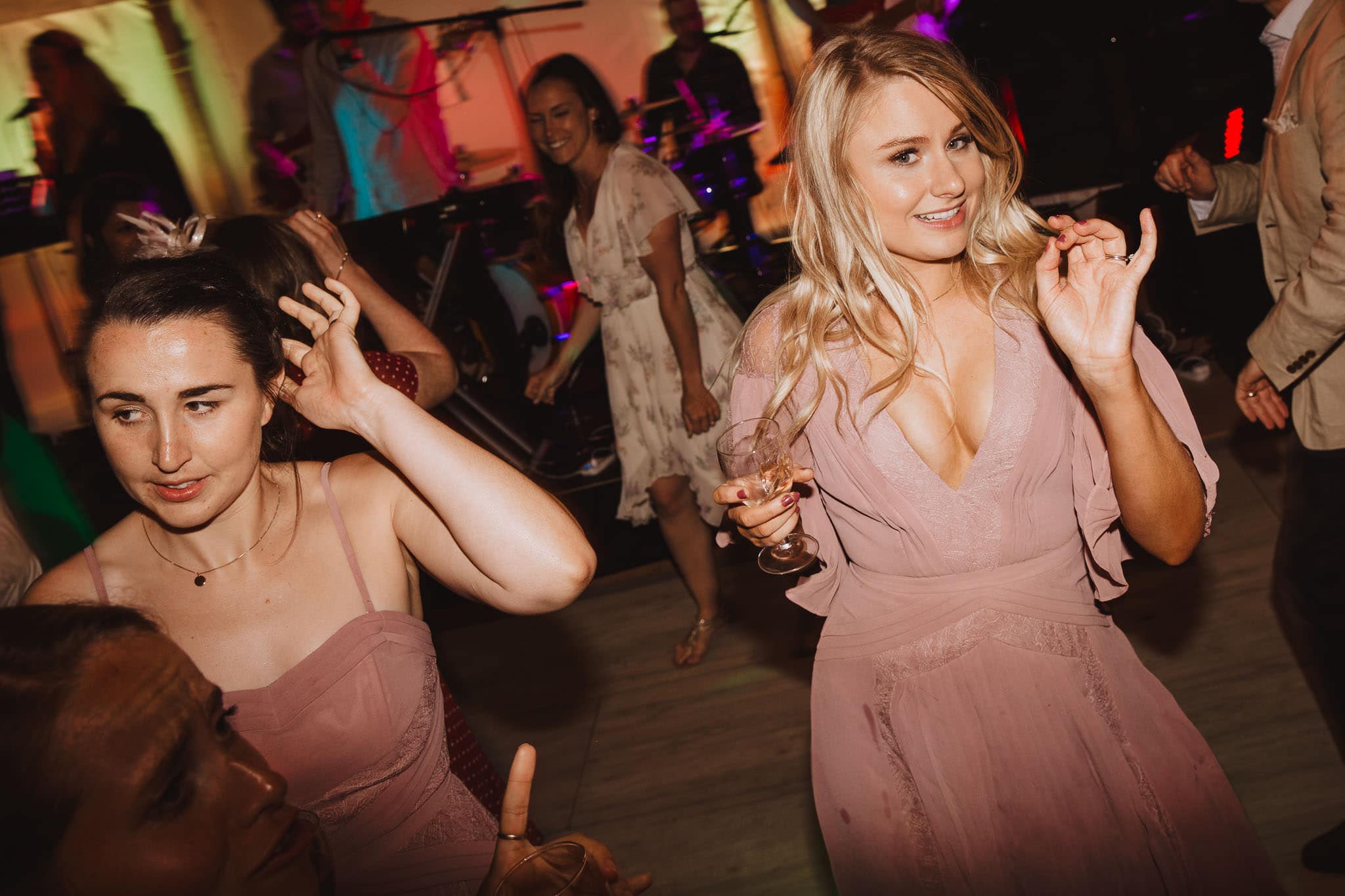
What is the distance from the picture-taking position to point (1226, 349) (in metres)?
5.45

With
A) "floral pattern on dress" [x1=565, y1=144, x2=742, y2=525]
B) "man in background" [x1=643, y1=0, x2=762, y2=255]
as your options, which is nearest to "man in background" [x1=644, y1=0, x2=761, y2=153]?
"man in background" [x1=643, y1=0, x2=762, y2=255]

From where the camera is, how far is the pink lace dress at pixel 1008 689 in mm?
1526

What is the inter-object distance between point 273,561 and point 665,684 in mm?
2315

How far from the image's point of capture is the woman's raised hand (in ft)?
5.58

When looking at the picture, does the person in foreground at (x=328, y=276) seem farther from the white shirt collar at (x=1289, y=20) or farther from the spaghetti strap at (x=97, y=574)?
the white shirt collar at (x=1289, y=20)

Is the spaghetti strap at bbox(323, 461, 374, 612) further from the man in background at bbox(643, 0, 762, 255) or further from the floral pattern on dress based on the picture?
the man in background at bbox(643, 0, 762, 255)

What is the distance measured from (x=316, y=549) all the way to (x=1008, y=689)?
1263 millimetres

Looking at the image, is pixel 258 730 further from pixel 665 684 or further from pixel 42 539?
pixel 665 684

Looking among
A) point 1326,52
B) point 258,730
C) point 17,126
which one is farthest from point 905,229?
point 17,126

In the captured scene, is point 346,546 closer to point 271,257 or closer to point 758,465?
point 758,465

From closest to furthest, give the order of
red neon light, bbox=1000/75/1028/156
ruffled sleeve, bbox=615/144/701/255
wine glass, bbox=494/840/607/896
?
wine glass, bbox=494/840/607/896 → ruffled sleeve, bbox=615/144/701/255 → red neon light, bbox=1000/75/1028/156

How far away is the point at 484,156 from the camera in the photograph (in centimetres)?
616

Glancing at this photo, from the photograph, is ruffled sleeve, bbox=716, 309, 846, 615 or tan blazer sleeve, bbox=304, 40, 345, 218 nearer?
ruffled sleeve, bbox=716, 309, 846, 615

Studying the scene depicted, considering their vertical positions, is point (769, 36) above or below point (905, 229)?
above
